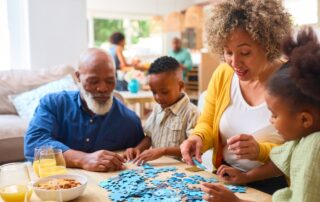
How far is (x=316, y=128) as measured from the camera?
0.86m

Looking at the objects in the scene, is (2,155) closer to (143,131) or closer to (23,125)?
(23,125)

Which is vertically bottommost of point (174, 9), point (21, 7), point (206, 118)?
point (206, 118)

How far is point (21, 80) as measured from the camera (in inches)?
137

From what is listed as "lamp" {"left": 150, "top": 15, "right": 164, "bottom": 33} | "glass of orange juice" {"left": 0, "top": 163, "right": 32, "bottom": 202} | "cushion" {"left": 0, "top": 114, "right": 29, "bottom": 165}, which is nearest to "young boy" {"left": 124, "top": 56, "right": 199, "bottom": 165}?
"glass of orange juice" {"left": 0, "top": 163, "right": 32, "bottom": 202}

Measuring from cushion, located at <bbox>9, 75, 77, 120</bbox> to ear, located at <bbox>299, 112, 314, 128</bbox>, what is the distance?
2.60m

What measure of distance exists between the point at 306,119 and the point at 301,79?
11cm

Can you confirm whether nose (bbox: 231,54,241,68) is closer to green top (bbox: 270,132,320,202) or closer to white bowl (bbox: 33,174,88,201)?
green top (bbox: 270,132,320,202)

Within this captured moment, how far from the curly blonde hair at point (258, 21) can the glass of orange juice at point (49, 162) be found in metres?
0.82

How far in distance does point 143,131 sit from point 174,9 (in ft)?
26.8

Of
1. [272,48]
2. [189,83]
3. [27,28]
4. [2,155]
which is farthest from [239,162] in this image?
[189,83]

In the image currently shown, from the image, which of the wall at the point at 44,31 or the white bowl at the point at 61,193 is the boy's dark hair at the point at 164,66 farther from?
the wall at the point at 44,31

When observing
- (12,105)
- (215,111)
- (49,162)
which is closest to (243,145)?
(215,111)

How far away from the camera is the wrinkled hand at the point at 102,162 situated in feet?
4.55

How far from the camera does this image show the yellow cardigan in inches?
60.2
